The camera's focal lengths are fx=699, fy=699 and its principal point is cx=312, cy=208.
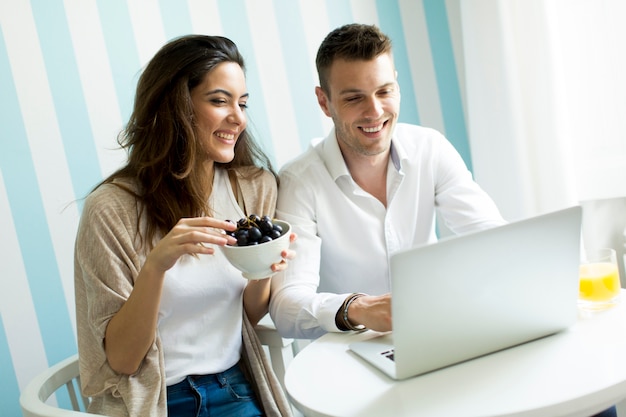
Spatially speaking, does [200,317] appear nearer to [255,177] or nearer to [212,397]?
[212,397]

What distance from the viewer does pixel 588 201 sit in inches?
94.1

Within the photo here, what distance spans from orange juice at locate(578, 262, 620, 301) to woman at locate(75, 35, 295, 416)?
0.77m

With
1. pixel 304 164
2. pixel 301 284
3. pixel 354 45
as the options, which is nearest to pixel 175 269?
pixel 301 284

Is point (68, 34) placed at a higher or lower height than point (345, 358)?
higher

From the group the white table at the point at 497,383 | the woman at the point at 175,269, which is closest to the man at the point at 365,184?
the woman at the point at 175,269

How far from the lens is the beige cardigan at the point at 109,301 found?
1611mm

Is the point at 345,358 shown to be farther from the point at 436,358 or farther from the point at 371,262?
the point at 371,262

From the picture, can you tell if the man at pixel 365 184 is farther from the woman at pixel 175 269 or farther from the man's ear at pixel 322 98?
the woman at pixel 175 269

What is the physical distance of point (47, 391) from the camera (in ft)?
5.32

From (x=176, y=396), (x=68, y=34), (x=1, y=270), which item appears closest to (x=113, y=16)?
(x=68, y=34)

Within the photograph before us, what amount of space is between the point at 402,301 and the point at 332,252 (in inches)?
33.6

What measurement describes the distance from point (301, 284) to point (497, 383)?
2.33ft

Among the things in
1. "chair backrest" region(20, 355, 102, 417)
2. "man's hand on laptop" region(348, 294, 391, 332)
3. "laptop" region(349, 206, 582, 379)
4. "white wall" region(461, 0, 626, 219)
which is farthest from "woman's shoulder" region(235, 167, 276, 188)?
"white wall" region(461, 0, 626, 219)

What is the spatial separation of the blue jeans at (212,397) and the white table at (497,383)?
1.27ft
